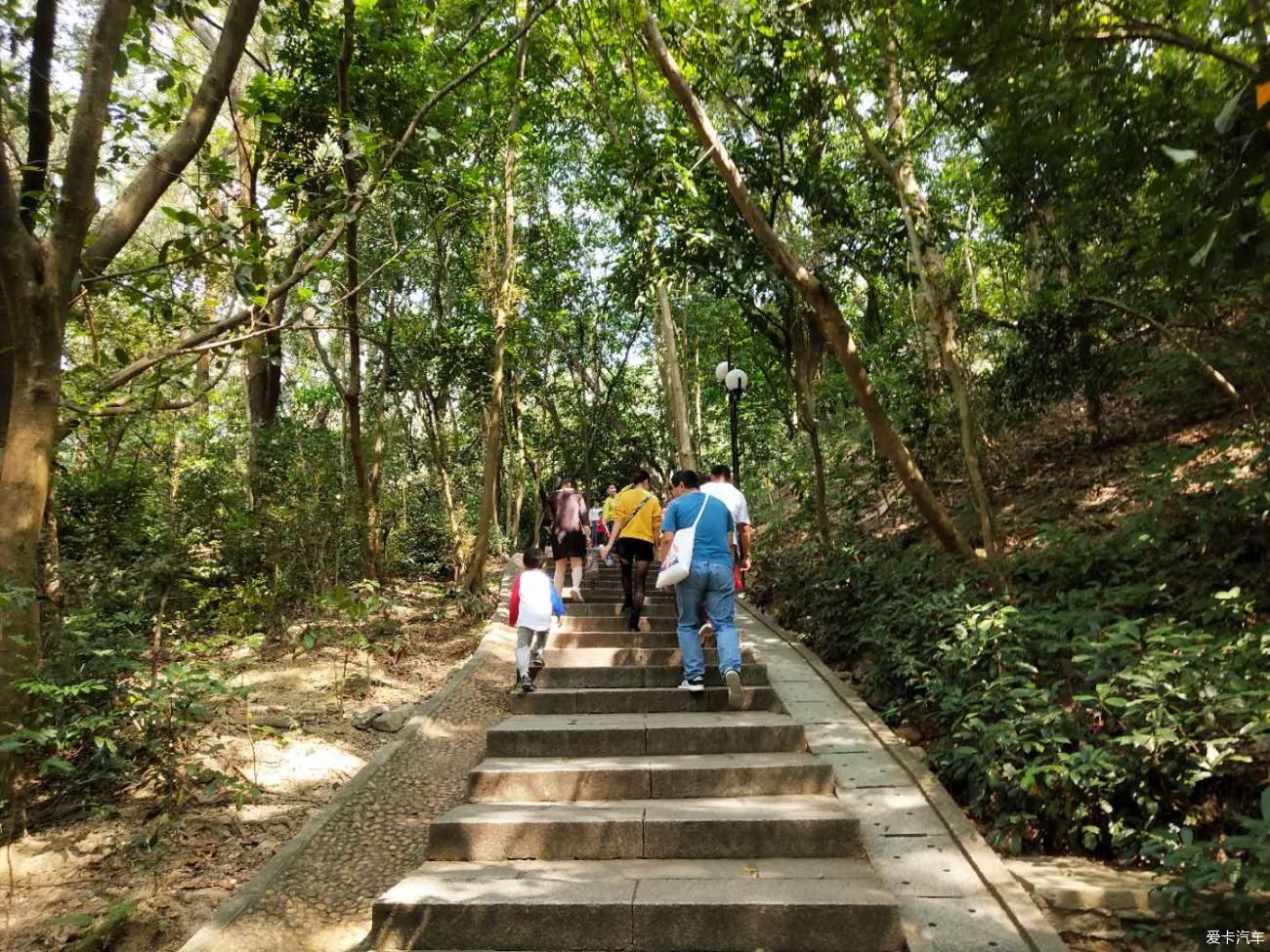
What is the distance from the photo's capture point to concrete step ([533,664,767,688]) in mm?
6113

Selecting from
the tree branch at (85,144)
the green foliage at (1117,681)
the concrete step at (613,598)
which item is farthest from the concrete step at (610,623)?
the tree branch at (85,144)

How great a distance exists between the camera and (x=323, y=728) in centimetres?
596

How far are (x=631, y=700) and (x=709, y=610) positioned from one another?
948 millimetres

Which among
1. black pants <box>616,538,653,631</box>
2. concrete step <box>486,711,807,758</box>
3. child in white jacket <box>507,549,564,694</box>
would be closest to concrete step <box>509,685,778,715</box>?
child in white jacket <box>507,549,564,694</box>

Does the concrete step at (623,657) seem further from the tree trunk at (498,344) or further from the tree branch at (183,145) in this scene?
the tree branch at (183,145)

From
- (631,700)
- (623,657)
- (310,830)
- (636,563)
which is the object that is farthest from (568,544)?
(310,830)

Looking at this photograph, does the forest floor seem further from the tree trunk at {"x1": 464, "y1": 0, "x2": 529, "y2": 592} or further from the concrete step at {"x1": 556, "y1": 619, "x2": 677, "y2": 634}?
the tree trunk at {"x1": 464, "y1": 0, "x2": 529, "y2": 592}

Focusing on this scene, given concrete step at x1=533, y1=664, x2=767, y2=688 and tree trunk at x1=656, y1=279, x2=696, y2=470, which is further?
tree trunk at x1=656, y1=279, x2=696, y2=470

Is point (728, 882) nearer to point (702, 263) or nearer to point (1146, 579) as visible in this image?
point (1146, 579)

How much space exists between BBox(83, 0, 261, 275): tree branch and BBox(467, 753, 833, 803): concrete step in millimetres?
4162

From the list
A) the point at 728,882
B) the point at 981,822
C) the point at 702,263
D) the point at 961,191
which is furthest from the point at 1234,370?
the point at 961,191

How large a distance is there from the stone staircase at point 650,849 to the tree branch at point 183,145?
13.5 ft

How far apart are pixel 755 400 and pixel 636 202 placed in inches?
542

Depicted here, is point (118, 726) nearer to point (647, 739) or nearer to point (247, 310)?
point (247, 310)
